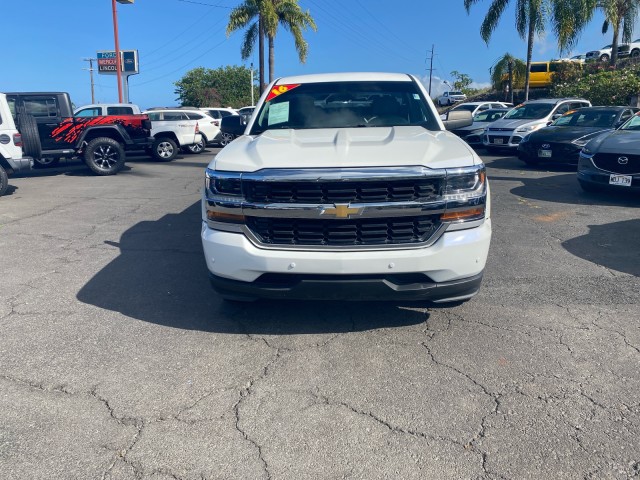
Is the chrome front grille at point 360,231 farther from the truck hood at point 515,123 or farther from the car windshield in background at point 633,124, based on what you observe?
the truck hood at point 515,123

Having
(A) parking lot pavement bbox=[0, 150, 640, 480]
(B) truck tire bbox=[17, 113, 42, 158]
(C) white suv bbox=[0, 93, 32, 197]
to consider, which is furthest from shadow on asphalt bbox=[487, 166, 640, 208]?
(B) truck tire bbox=[17, 113, 42, 158]

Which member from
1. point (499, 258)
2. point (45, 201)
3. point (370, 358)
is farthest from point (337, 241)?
point (45, 201)

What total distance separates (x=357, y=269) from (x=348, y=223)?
0.30 metres

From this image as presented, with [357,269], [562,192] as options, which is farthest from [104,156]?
[357,269]

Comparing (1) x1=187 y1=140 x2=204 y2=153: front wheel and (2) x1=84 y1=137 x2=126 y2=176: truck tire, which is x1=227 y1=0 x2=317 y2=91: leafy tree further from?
(2) x1=84 y1=137 x2=126 y2=176: truck tire

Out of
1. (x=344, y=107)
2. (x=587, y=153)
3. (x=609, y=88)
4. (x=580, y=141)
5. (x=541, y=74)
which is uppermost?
(x=541, y=74)

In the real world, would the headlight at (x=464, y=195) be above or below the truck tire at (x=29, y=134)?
below

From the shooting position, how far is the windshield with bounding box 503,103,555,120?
52.3 ft

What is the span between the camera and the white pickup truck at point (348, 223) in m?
3.32

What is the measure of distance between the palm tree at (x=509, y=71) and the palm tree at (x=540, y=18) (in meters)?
8.36

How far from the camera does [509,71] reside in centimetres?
3394

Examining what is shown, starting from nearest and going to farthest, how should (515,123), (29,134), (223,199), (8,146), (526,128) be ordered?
1. (223,199)
2. (8,146)
3. (29,134)
4. (526,128)
5. (515,123)

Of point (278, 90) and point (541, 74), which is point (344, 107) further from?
point (541, 74)

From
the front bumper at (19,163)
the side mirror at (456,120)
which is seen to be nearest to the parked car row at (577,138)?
the side mirror at (456,120)
